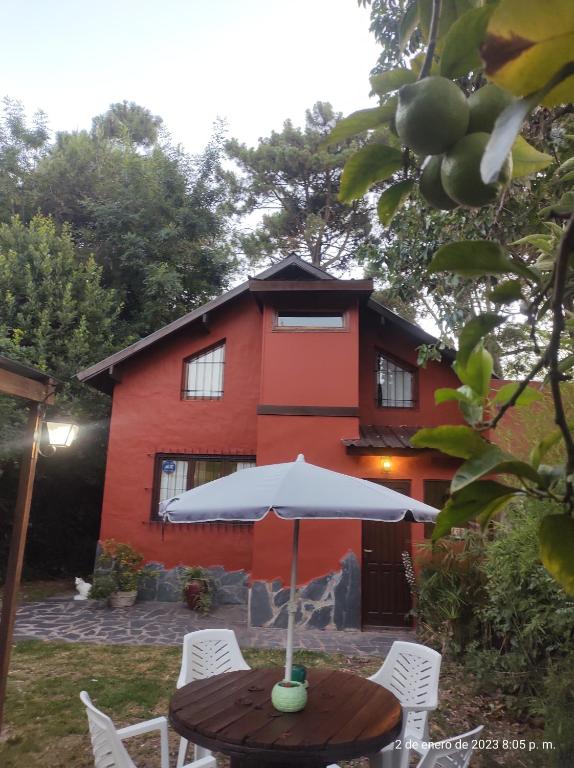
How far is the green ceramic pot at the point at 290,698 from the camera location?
2.69 m

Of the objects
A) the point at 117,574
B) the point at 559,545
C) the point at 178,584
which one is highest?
the point at 559,545

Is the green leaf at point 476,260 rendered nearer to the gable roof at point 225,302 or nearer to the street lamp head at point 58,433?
the street lamp head at point 58,433

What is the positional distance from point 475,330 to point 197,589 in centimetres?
813

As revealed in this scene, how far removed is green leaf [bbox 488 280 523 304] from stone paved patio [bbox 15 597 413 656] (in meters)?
6.24

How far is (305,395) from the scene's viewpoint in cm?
784

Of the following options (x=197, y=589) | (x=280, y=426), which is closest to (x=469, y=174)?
(x=280, y=426)

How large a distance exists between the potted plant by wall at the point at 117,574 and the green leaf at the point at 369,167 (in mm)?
8469

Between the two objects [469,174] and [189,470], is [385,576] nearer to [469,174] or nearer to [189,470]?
[189,470]

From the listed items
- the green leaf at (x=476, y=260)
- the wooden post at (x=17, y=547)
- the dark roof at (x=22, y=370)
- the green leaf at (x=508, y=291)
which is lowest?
the wooden post at (x=17, y=547)

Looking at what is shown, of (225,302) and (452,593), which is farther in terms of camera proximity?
(225,302)

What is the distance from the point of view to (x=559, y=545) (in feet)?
1.62

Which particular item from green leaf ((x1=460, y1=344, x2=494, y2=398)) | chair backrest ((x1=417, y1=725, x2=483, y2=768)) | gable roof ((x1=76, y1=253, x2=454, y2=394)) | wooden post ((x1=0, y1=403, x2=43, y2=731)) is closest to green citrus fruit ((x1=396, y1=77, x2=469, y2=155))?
green leaf ((x1=460, y1=344, x2=494, y2=398))

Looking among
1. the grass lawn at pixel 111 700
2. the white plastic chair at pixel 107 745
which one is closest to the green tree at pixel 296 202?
the grass lawn at pixel 111 700

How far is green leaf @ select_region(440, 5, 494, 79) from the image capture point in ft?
1.76
